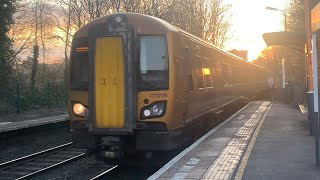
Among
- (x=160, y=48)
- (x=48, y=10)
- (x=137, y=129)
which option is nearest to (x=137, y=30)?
Result: (x=160, y=48)

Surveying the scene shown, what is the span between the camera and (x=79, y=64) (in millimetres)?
9820

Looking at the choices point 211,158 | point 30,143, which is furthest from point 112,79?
point 30,143

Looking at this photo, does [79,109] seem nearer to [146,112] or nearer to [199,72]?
[146,112]

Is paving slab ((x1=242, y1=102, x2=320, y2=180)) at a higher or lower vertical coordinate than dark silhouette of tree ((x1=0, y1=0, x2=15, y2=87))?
lower

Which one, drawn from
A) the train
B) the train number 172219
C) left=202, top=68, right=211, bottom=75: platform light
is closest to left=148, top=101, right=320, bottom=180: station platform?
the train

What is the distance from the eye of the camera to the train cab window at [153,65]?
9312mm

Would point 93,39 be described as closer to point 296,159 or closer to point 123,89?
point 123,89

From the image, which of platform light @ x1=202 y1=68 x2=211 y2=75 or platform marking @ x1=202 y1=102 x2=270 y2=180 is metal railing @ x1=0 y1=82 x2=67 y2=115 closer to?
platform light @ x1=202 y1=68 x2=211 y2=75

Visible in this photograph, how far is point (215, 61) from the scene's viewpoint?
1560cm

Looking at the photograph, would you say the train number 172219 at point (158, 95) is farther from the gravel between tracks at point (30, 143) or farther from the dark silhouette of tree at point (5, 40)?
the dark silhouette of tree at point (5, 40)

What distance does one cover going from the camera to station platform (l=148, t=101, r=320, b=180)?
820 cm

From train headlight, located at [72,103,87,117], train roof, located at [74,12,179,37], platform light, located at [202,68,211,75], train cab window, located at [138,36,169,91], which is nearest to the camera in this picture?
train cab window, located at [138,36,169,91]

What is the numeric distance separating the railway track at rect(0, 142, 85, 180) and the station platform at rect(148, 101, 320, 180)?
3.72 meters

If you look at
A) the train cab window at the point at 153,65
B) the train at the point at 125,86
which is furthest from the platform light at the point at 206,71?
the train cab window at the point at 153,65
